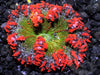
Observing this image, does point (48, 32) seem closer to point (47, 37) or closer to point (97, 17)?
point (47, 37)

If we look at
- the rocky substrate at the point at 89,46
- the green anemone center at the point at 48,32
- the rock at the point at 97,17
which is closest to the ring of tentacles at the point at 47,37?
the green anemone center at the point at 48,32

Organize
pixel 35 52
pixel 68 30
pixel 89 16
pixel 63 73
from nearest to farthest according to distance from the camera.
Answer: pixel 35 52 → pixel 68 30 → pixel 63 73 → pixel 89 16

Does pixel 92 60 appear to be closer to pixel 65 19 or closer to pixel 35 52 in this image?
pixel 65 19

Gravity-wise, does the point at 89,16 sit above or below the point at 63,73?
above

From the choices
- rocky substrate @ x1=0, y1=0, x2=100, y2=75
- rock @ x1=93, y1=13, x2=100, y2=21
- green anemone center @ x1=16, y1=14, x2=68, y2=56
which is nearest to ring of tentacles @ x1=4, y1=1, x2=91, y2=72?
green anemone center @ x1=16, y1=14, x2=68, y2=56

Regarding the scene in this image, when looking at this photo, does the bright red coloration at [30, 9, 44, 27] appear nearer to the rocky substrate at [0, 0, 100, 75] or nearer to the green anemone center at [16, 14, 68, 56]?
the green anemone center at [16, 14, 68, 56]

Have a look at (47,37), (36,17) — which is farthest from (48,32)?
(36,17)

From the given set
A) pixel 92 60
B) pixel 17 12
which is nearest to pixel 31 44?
pixel 17 12
